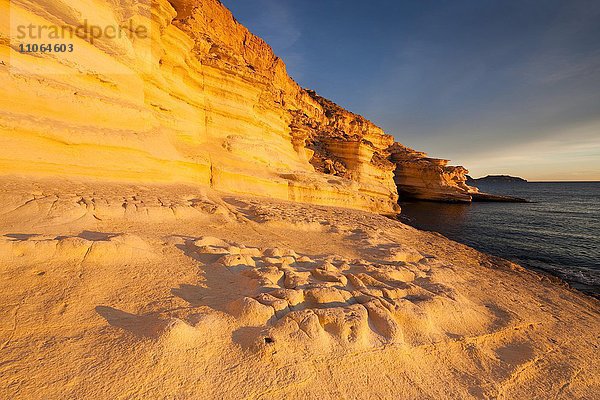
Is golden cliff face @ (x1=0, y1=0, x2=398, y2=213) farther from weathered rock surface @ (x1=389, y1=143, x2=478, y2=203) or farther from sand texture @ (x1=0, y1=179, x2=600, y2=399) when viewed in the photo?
weathered rock surface @ (x1=389, y1=143, x2=478, y2=203)

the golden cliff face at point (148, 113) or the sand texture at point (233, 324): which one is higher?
the golden cliff face at point (148, 113)

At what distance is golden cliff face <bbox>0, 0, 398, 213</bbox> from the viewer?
564cm

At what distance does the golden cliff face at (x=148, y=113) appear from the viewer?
5645mm

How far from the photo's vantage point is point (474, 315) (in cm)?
383

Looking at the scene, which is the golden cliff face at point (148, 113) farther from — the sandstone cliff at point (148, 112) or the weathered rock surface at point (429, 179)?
the weathered rock surface at point (429, 179)

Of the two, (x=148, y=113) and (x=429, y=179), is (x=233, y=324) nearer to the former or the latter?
(x=148, y=113)

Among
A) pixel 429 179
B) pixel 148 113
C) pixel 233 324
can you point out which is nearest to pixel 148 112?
pixel 148 113

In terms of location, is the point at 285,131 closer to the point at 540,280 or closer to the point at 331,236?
the point at 331,236

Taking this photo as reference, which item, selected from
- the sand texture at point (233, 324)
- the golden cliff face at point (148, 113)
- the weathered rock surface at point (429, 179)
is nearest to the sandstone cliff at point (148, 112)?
the golden cliff face at point (148, 113)

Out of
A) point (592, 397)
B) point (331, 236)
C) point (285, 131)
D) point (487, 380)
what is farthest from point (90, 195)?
point (285, 131)

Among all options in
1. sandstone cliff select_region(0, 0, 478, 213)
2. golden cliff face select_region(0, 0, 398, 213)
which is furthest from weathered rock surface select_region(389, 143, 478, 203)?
golden cliff face select_region(0, 0, 398, 213)

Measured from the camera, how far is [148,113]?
820cm

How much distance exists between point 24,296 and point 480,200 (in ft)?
170

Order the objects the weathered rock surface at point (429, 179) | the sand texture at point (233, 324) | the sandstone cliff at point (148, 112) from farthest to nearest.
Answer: the weathered rock surface at point (429, 179), the sandstone cliff at point (148, 112), the sand texture at point (233, 324)
